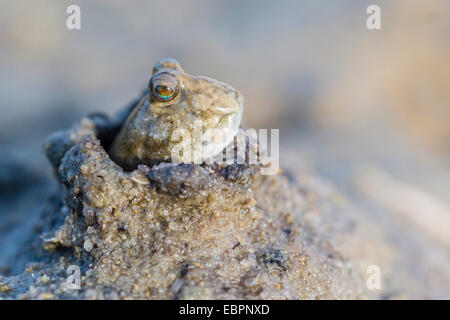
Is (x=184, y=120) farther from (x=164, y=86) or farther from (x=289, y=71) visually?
(x=289, y=71)

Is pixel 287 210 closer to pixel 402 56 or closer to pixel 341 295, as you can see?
pixel 341 295

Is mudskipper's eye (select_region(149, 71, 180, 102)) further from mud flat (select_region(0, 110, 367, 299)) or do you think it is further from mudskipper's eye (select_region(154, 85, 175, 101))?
mud flat (select_region(0, 110, 367, 299))

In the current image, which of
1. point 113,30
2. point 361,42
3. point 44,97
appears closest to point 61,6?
point 113,30

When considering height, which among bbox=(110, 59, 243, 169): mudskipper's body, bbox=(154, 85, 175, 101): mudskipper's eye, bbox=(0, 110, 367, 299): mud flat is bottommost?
bbox=(0, 110, 367, 299): mud flat

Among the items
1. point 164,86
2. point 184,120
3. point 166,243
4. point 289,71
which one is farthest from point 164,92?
point 289,71

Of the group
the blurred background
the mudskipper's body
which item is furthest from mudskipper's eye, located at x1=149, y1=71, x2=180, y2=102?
the blurred background
